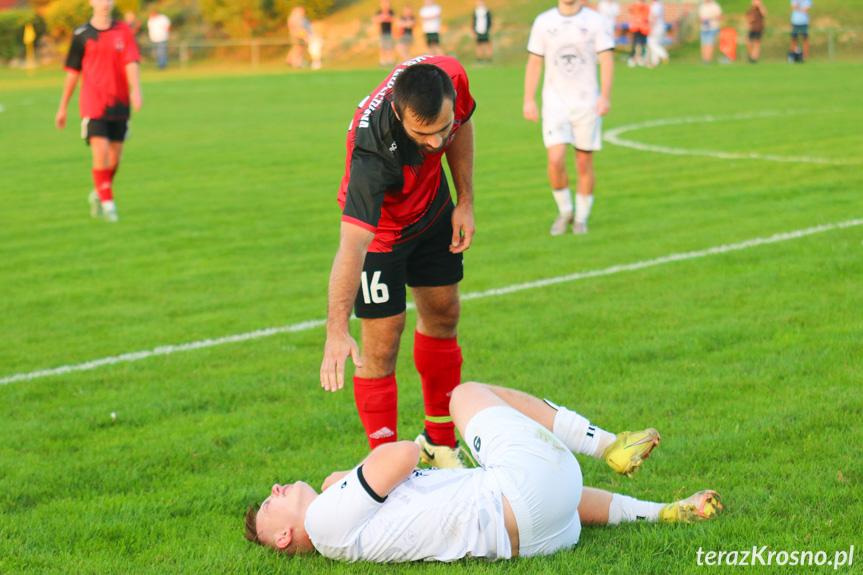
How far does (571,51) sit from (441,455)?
615cm

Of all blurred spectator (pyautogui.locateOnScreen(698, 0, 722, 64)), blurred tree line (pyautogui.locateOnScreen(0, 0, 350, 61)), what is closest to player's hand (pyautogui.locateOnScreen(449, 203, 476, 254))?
blurred spectator (pyautogui.locateOnScreen(698, 0, 722, 64))

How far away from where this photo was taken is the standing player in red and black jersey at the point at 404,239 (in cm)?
369

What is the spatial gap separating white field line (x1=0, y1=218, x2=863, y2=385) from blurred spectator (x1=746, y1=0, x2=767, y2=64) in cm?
2753

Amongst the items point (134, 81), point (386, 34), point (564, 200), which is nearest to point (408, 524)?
point (564, 200)

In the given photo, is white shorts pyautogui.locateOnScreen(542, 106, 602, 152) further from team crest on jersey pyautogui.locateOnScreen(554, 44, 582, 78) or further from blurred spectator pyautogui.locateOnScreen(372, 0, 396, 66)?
blurred spectator pyautogui.locateOnScreen(372, 0, 396, 66)

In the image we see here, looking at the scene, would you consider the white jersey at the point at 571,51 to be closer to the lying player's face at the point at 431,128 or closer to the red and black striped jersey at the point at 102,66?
the red and black striped jersey at the point at 102,66

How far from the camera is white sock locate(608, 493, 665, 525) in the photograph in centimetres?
387

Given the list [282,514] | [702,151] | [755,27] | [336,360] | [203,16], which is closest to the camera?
[336,360]

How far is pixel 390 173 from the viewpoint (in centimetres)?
392

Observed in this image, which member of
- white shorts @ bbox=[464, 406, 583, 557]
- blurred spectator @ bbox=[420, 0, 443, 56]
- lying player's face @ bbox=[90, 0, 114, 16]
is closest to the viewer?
white shorts @ bbox=[464, 406, 583, 557]

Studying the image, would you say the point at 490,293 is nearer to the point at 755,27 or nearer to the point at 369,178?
the point at 369,178

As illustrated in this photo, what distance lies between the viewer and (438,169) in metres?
4.55

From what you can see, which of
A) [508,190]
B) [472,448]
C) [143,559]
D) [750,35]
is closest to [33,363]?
[143,559]

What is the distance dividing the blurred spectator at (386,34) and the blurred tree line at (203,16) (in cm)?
1163
